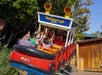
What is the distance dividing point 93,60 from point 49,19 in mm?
15379

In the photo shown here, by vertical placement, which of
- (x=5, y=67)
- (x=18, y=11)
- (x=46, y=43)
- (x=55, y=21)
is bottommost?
(x=5, y=67)

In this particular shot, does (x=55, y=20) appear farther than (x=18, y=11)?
No

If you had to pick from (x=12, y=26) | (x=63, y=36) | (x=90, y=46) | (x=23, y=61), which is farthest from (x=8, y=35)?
(x=23, y=61)

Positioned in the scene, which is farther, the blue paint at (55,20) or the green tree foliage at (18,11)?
the green tree foliage at (18,11)

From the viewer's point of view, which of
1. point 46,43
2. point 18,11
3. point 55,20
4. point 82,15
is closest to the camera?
point 55,20

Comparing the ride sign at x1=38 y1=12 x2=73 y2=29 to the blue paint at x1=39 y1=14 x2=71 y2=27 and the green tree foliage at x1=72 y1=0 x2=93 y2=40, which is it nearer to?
the blue paint at x1=39 y1=14 x2=71 y2=27

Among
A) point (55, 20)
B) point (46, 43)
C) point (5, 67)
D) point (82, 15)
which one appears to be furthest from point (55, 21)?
point (82, 15)

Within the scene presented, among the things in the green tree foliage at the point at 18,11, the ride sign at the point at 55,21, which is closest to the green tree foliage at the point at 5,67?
the ride sign at the point at 55,21

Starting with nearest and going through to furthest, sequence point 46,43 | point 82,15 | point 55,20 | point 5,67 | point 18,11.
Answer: point 55,20, point 46,43, point 5,67, point 18,11, point 82,15

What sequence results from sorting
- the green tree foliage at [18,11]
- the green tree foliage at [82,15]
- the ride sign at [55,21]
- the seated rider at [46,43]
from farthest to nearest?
the green tree foliage at [82,15], the green tree foliage at [18,11], the seated rider at [46,43], the ride sign at [55,21]

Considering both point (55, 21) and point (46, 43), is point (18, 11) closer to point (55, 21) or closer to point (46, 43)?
point (46, 43)

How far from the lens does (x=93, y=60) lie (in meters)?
28.9

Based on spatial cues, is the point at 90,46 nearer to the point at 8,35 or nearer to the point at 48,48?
the point at 8,35

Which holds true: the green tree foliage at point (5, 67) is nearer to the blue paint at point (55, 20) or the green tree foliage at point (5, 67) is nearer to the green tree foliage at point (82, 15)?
the blue paint at point (55, 20)
